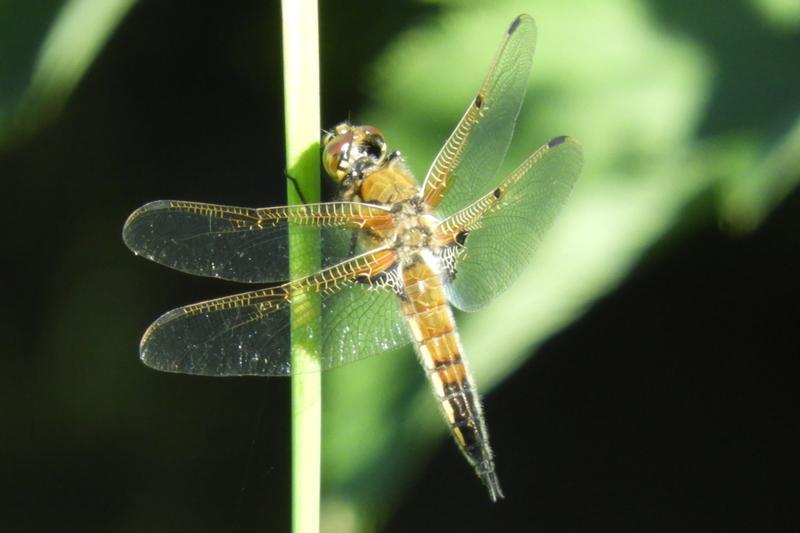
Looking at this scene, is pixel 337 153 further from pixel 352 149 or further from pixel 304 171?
pixel 304 171

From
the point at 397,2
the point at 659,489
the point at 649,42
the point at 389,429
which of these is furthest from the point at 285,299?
the point at 659,489

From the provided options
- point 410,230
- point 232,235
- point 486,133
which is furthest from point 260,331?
point 486,133

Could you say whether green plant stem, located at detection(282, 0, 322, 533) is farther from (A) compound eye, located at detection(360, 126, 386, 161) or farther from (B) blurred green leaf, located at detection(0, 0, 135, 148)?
(B) blurred green leaf, located at detection(0, 0, 135, 148)

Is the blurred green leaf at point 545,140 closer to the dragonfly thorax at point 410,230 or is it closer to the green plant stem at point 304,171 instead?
the dragonfly thorax at point 410,230

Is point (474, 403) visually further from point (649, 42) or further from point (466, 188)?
point (649, 42)

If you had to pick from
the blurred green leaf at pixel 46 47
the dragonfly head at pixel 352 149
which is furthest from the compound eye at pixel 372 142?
the blurred green leaf at pixel 46 47
